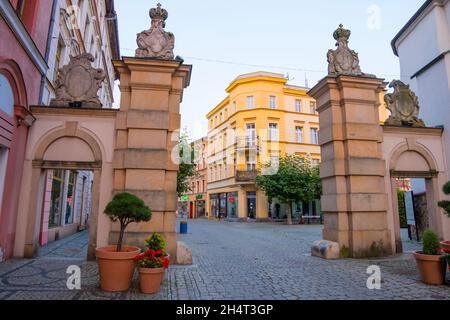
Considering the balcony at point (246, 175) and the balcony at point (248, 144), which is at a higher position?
the balcony at point (248, 144)

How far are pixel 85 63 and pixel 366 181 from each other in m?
8.68

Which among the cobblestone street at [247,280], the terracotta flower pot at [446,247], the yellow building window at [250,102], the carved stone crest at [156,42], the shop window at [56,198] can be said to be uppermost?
the yellow building window at [250,102]

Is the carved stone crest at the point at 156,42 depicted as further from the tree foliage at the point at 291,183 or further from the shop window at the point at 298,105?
the shop window at the point at 298,105

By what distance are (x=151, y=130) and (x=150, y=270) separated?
12.7 feet

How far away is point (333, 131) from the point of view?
9375 millimetres

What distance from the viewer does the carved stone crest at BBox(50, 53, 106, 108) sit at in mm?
8461

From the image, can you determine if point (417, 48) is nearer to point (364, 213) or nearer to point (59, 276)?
point (364, 213)

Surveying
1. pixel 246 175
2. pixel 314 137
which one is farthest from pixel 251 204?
pixel 314 137

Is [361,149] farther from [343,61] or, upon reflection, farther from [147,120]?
[147,120]

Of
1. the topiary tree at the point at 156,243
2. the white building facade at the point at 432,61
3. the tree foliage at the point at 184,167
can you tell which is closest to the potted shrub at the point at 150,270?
the topiary tree at the point at 156,243

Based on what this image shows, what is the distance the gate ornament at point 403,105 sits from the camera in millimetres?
10344

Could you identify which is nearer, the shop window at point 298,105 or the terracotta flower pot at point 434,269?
the terracotta flower pot at point 434,269

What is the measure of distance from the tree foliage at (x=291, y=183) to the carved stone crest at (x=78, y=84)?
20.8 metres

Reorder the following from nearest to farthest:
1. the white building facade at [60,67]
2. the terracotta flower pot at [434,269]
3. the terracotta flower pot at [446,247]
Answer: the terracotta flower pot at [434,269] < the terracotta flower pot at [446,247] < the white building facade at [60,67]
